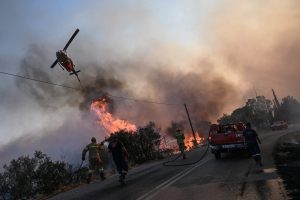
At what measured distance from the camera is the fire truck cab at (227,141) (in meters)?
20.1

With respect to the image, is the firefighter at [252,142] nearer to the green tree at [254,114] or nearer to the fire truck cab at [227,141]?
the fire truck cab at [227,141]

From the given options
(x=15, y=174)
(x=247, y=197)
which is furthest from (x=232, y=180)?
(x=15, y=174)

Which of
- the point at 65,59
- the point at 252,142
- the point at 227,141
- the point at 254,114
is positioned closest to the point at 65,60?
the point at 65,59

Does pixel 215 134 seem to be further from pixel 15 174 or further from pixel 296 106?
pixel 296 106

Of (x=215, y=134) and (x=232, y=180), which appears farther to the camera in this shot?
(x=215, y=134)

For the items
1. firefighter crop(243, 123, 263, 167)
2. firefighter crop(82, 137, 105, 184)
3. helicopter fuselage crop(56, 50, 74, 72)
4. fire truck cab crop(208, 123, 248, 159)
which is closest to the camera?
firefighter crop(243, 123, 263, 167)

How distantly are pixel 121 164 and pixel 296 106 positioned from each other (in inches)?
4568

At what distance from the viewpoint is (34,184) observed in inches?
1008

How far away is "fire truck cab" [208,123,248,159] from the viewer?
20114 millimetres

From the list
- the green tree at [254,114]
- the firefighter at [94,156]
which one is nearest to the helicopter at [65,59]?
the firefighter at [94,156]

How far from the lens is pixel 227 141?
66.6ft

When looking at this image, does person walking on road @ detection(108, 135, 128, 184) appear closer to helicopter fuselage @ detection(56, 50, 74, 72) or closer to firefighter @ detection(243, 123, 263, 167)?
firefighter @ detection(243, 123, 263, 167)

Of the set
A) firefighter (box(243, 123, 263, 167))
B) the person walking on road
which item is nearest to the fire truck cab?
firefighter (box(243, 123, 263, 167))

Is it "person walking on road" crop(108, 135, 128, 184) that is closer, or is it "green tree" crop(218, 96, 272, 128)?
"person walking on road" crop(108, 135, 128, 184)
